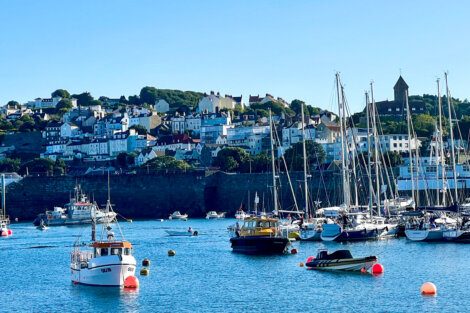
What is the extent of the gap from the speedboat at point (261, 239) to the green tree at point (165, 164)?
86.2m

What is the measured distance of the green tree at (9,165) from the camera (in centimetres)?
16394

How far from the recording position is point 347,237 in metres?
66.5

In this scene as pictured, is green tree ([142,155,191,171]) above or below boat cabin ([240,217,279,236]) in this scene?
above

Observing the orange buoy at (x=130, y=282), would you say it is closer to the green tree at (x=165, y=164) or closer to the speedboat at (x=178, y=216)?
Answer: the speedboat at (x=178, y=216)

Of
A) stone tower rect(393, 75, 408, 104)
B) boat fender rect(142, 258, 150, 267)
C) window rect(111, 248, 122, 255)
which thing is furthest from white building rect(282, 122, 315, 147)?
window rect(111, 248, 122, 255)

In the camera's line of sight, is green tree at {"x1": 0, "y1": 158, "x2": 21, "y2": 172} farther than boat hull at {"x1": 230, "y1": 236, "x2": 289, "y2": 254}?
Yes

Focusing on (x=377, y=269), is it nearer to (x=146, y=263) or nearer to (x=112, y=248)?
(x=112, y=248)

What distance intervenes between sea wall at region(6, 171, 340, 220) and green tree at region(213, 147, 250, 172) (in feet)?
56.1

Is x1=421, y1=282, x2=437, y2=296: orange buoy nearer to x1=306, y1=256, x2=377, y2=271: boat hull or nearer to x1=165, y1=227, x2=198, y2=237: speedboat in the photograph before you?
x1=306, y1=256, x2=377, y2=271: boat hull

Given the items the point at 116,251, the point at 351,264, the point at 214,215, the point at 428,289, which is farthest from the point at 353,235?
the point at 214,215

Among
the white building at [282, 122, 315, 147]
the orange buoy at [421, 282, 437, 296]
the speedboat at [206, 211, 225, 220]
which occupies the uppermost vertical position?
the white building at [282, 122, 315, 147]

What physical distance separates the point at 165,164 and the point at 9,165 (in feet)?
89.6

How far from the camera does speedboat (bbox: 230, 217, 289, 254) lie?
5906 cm

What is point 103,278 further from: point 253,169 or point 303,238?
point 253,169
